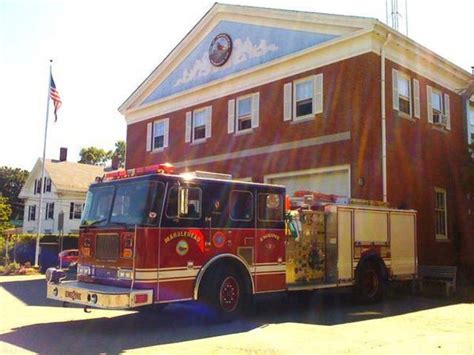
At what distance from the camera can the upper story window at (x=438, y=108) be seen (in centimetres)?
1872

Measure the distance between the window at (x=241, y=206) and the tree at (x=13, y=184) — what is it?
71.8 meters

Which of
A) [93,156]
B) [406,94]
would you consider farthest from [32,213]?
[406,94]

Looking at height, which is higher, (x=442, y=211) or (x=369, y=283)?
(x=442, y=211)

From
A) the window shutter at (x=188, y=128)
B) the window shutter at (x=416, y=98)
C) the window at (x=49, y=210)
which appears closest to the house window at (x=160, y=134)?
the window shutter at (x=188, y=128)

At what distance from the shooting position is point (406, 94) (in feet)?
58.0

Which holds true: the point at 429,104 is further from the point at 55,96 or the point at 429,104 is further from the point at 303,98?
the point at 55,96

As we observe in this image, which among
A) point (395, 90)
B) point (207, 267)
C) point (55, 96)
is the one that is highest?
point (55, 96)

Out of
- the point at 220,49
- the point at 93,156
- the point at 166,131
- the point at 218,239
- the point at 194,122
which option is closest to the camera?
the point at 218,239

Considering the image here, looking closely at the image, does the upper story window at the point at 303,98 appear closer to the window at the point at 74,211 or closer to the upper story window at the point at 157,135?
the upper story window at the point at 157,135

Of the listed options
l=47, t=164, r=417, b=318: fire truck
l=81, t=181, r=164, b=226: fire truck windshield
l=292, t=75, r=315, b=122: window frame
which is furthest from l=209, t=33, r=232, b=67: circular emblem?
l=81, t=181, r=164, b=226: fire truck windshield

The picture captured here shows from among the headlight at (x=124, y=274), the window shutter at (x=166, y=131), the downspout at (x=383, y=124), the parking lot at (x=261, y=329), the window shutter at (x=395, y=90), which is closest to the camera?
the parking lot at (x=261, y=329)

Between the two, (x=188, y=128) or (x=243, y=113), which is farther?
(x=188, y=128)

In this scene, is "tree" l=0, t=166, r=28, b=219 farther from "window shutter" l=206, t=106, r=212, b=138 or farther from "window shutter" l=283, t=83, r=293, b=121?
"window shutter" l=283, t=83, r=293, b=121

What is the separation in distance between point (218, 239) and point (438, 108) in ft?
42.6
